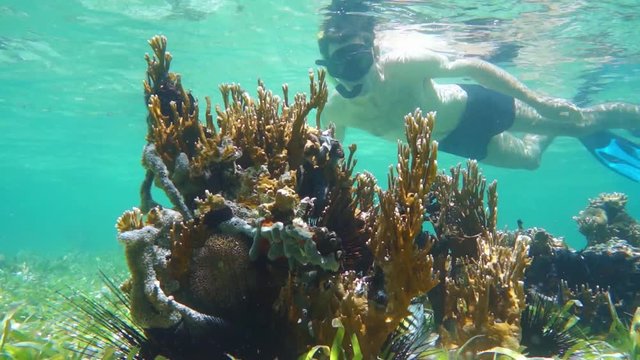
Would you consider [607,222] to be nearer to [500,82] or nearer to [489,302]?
[500,82]

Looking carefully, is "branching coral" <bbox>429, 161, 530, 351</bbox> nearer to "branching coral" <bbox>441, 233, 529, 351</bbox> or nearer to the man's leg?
"branching coral" <bbox>441, 233, 529, 351</bbox>

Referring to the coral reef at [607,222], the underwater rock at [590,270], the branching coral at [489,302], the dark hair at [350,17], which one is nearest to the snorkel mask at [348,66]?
the dark hair at [350,17]

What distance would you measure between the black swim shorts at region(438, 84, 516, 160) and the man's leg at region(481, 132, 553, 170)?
77 cm

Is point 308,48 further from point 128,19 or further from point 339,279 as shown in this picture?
point 339,279

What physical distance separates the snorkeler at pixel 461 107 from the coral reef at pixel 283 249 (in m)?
6.34

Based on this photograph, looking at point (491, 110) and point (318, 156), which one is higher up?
point (491, 110)

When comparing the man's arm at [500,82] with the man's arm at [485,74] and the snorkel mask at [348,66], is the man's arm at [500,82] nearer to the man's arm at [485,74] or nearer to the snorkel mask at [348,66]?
the man's arm at [485,74]

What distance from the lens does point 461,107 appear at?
11875 millimetres

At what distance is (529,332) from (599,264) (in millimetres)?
2954

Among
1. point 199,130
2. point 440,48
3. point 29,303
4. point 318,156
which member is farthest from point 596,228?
point 29,303

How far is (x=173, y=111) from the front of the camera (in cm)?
416

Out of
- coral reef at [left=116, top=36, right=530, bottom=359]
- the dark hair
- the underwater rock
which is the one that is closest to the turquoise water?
the dark hair

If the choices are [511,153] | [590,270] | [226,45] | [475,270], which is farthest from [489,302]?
[226,45]

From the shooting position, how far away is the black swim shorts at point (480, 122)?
11820 mm
